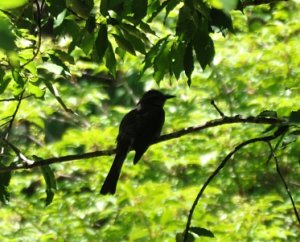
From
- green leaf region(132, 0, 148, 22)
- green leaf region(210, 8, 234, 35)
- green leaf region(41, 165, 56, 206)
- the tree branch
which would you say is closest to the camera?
green leaf region(132, 0, 148, 22)

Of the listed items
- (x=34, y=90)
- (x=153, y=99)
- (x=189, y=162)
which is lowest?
(x=189, y=162)

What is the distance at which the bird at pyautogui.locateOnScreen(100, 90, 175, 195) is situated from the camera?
13.3ft

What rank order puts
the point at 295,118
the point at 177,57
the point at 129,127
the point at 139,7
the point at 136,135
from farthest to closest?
the point at 129,127
the point at 136,135
the point at 177,57
the point at 139,7
the point at 295,118

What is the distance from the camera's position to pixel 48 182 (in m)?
2.75

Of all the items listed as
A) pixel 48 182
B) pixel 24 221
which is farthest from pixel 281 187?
pixel 48 182

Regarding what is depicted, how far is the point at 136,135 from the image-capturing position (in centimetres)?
431

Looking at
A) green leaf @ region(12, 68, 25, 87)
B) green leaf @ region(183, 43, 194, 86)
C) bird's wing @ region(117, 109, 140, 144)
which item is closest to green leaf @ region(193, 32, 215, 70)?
green leaf @ region(183, 43, 194, 86)

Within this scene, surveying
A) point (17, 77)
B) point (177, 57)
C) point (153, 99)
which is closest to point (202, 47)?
point (177, 57)

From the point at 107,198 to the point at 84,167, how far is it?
A: 60 cm

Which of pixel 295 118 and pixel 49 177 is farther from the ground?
pixel 295 118

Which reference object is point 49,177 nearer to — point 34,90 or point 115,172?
point 34,90

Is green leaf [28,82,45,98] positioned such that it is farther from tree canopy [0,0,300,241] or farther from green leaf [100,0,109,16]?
tree canopy [0,0,300,241]

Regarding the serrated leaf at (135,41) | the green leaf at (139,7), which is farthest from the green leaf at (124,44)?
the green leaf at (139,7)

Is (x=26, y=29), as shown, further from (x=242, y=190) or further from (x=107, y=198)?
(x=242, y=190)
